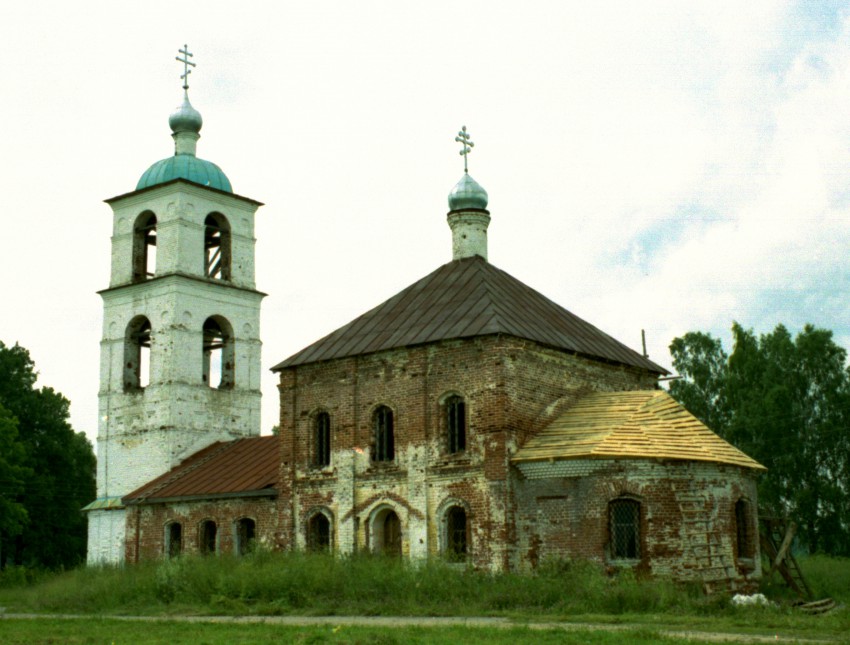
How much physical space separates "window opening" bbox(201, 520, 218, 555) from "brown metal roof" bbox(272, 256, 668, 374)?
453 cm

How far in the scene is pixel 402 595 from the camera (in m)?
16.9

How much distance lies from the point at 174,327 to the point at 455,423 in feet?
A: 36.1

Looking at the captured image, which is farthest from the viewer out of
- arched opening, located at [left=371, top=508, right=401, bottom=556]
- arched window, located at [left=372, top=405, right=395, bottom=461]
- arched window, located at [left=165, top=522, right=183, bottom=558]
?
arched window, located at [left=165, top=522, right=183, bottom=558]

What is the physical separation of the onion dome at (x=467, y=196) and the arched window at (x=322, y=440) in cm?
566

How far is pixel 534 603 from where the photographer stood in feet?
53.6

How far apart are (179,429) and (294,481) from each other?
6.82m

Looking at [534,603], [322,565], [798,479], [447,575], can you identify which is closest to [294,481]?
[322,565]

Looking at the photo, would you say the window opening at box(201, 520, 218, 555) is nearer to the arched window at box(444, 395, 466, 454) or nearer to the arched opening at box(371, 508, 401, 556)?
the arched opening at box(371, 508, 401, 556)

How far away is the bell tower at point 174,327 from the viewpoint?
2895cm

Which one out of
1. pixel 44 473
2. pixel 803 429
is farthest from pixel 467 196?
pixel 44 473

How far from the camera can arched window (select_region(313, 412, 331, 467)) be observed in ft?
74.8

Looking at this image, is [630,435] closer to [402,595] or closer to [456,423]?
[456,423]

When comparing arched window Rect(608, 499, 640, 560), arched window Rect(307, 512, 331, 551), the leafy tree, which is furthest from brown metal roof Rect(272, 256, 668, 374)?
the leafy tree

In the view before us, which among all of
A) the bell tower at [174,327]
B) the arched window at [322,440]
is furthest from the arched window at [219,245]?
the arched window at [322,440]
